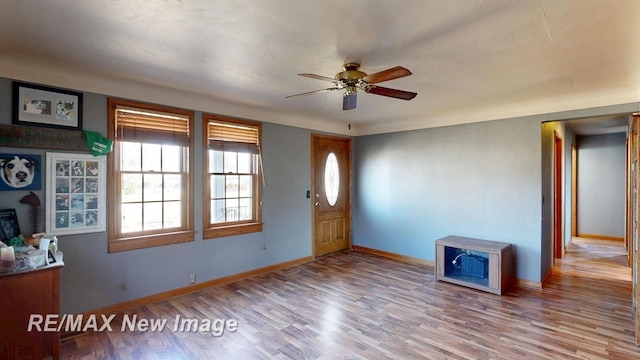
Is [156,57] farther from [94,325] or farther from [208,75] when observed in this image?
[94,325]

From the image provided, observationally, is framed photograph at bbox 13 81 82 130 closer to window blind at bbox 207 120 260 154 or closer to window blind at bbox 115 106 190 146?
window blind at bbox 115 106 190 146

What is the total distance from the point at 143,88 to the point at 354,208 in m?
4.04

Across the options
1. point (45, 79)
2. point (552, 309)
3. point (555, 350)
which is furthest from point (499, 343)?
point (45, 79)

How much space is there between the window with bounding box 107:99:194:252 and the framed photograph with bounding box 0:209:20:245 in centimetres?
70

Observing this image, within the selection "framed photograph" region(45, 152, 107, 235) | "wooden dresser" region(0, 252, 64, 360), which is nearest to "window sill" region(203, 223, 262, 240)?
"framed photograph" region(45, 152, 107, 235)

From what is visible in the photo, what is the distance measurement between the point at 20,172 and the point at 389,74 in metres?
3.22

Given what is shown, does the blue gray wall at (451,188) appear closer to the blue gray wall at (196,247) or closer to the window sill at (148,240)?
the blue gray wall at (196,247)

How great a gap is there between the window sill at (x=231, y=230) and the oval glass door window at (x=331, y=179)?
5.27ft

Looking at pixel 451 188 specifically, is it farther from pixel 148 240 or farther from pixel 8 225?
pixel 8 225

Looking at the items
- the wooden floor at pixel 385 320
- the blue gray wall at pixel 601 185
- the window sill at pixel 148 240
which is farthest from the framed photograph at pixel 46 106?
the blue gray wall at pixel 601 185

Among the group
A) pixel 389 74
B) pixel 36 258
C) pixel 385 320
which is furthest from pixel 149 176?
pixel 385 320

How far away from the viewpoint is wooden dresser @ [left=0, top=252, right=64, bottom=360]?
2.09 metres

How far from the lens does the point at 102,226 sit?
10.1 ft

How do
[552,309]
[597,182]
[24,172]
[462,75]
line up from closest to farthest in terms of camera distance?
[24,172], [462,75], [552,309], [597,182]
